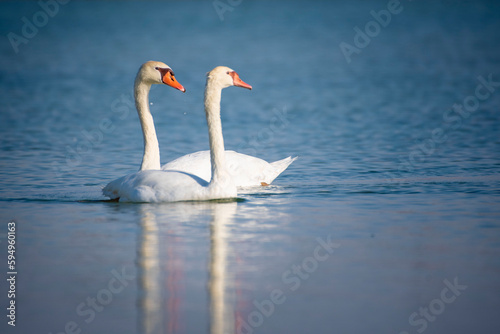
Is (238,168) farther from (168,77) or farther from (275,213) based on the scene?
(275,213)

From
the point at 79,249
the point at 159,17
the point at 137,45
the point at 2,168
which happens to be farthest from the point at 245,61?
the point at 159,17

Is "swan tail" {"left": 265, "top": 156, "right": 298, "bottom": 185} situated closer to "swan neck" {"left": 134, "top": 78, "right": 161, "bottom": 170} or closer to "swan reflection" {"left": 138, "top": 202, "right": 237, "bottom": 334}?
"swan neck" {"left": 134, "top": 78, "right": 161, "bottom": 170}

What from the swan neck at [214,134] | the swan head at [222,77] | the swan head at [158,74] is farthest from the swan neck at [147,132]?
the swan head at [222,77]

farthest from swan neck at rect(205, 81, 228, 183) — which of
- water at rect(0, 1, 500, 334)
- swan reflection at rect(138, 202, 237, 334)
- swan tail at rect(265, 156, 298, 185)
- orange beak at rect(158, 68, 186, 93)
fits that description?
swan tail at rect(265, 156, 298, 185)

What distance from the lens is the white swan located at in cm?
1217

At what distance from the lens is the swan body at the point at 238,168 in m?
12.2

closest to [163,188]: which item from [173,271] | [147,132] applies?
[147,132]

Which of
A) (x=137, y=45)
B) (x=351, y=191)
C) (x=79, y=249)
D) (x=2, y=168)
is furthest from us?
(x=137, y=45)

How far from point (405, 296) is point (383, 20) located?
5768 centimetres

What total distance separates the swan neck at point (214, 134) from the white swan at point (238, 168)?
87 cm

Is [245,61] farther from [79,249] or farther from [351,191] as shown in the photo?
[79,249]

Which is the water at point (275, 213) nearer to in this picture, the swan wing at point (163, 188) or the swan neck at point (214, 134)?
the swan wing at point (163, 188)

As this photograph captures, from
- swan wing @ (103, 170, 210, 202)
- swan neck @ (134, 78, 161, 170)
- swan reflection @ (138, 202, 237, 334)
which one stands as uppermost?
swan neck @ (134, 78, 161, 170)

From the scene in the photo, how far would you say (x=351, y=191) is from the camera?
1176 cm
